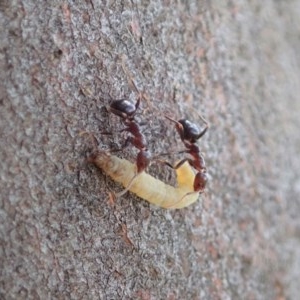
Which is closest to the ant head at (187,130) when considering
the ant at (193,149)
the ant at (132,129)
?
the ant at (193,149)

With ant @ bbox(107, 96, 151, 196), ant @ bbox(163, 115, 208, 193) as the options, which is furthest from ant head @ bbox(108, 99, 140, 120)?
ant @ bbox(163, 115, 208, 193)

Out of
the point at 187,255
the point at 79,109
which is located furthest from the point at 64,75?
the point at 187,255

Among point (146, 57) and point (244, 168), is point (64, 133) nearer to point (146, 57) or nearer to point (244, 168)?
point (146, 57)

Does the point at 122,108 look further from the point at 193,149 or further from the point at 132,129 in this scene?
the point at 193,149

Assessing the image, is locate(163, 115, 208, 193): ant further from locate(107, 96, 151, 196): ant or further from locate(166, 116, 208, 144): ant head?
locate(107, 96, 151, 196): ant

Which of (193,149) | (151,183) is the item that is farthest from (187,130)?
(151,183)
